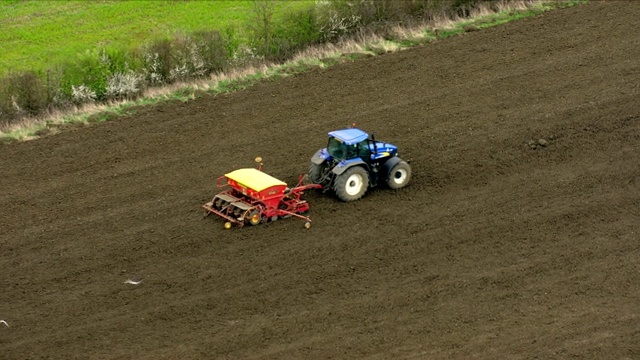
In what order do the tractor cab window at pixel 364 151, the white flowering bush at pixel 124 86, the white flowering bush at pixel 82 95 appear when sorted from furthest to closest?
1. the white flowering bush at pixel 124 86
2. the white flowering bush at pixel 82 95
3. the tractor cab window at pixel 364 151

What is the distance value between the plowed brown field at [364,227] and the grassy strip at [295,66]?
65 centimetres

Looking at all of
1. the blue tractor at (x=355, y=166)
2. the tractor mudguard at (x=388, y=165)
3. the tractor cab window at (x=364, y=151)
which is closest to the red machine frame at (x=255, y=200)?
the blue tractor at (x=355, y=166)

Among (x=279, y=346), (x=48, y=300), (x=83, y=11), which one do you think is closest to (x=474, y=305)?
(x=279, y=346)

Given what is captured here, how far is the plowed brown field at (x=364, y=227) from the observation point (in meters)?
19.2

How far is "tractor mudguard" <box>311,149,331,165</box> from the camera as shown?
2383 centimetres

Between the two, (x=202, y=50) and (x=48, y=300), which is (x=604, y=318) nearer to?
(x=48, y=300)

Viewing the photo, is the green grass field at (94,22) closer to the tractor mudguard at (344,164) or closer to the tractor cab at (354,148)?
Result: the tractor cab at (354,148)

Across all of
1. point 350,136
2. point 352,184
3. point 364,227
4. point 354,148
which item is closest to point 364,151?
point 354,148

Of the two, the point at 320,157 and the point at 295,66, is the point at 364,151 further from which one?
the point at 295,66

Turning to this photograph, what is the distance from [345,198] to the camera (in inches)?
926

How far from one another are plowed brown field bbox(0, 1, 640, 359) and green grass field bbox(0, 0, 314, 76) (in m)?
8.16

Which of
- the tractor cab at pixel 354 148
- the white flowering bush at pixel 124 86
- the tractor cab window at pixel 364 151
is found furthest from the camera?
the white flowering bush at pixel 124 86

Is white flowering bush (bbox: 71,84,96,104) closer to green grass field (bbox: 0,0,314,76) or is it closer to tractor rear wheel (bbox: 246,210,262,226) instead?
green grass field (bbox: 0,0,314,76)

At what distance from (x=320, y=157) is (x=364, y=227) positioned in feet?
7.19
